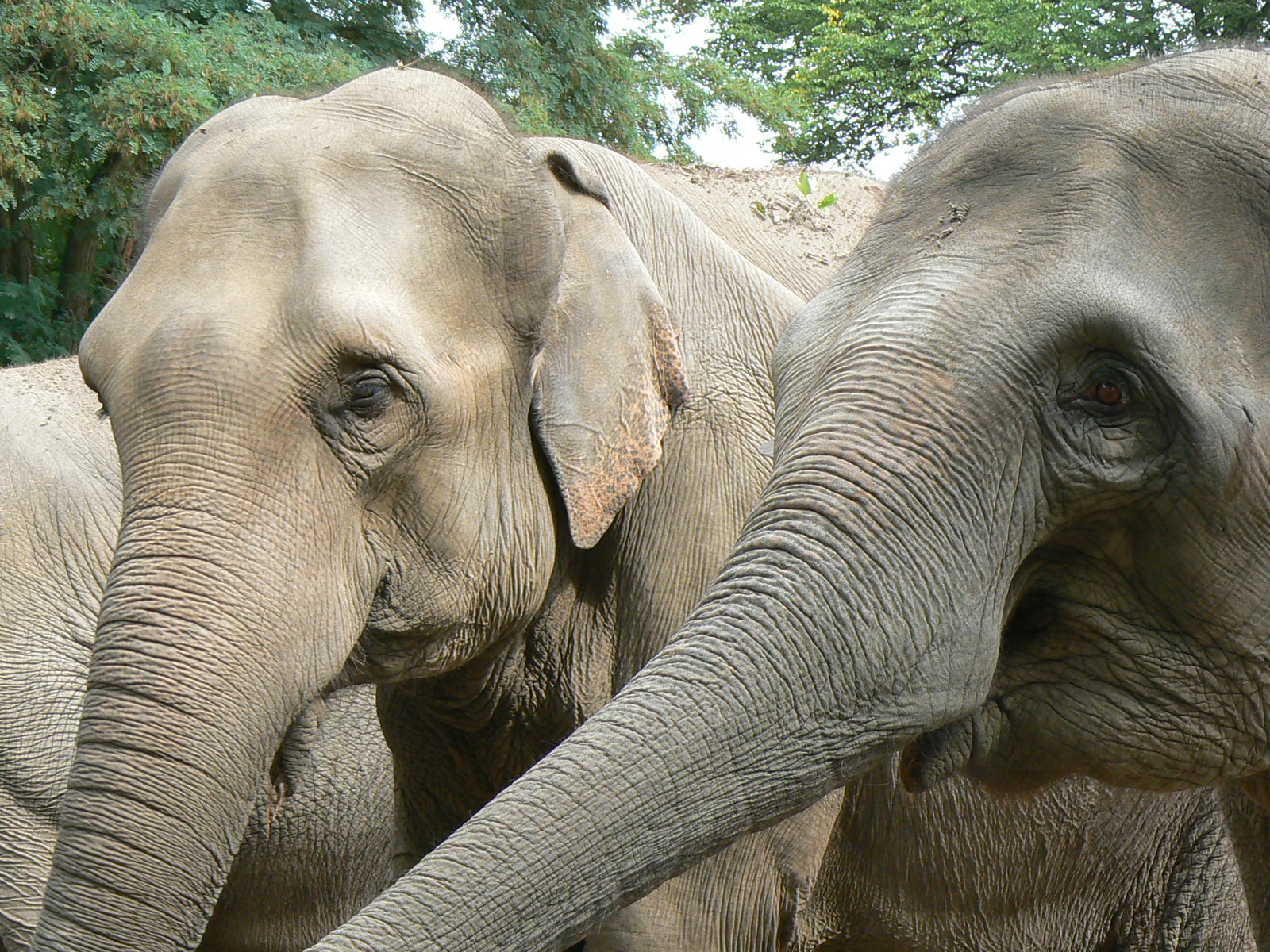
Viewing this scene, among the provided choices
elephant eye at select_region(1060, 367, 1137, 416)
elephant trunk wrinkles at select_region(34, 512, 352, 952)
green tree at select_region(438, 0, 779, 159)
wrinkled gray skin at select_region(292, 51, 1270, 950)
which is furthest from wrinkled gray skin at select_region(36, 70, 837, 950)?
green tree at select_region(438, 0, 779, 159)

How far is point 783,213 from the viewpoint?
457cm

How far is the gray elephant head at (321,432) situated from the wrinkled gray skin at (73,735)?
1.78 m

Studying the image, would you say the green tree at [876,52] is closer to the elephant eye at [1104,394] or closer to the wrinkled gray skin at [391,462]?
the wrinkled gray skin at [391,462]

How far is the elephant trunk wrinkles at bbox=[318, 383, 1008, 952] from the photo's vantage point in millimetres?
1609

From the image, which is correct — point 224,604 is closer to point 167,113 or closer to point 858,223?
point 858,223

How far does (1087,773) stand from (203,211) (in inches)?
71.4

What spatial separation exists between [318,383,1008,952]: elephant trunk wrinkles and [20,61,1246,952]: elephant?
107cm

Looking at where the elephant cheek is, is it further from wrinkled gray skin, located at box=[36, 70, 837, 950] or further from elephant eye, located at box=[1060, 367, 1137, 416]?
wrinkled gray skin, located at box=[36, 70, 837, 950]

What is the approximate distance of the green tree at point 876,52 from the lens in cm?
1623

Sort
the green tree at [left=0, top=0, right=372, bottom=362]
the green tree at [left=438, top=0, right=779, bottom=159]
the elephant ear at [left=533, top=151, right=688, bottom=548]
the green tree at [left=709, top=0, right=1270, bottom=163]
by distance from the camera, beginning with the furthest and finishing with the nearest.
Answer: the green tree at [left=709, top=0, right=1270, bottom=163]
the green tree at [left=438, top=0, right=779, bottom=159]
the green tree at [left=0, top=0, right=372, bottom=362]
the elephant ear at [left=533, top=151, right=688, bottom=548]

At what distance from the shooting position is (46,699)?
463 cm

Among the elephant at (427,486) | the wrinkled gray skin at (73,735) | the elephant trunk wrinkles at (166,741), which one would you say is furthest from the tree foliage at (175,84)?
the elephant trunk wrinkles at (166,741)

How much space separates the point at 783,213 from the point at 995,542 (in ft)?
9.27

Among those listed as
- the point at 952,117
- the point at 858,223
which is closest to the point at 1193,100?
the point at 952,117
